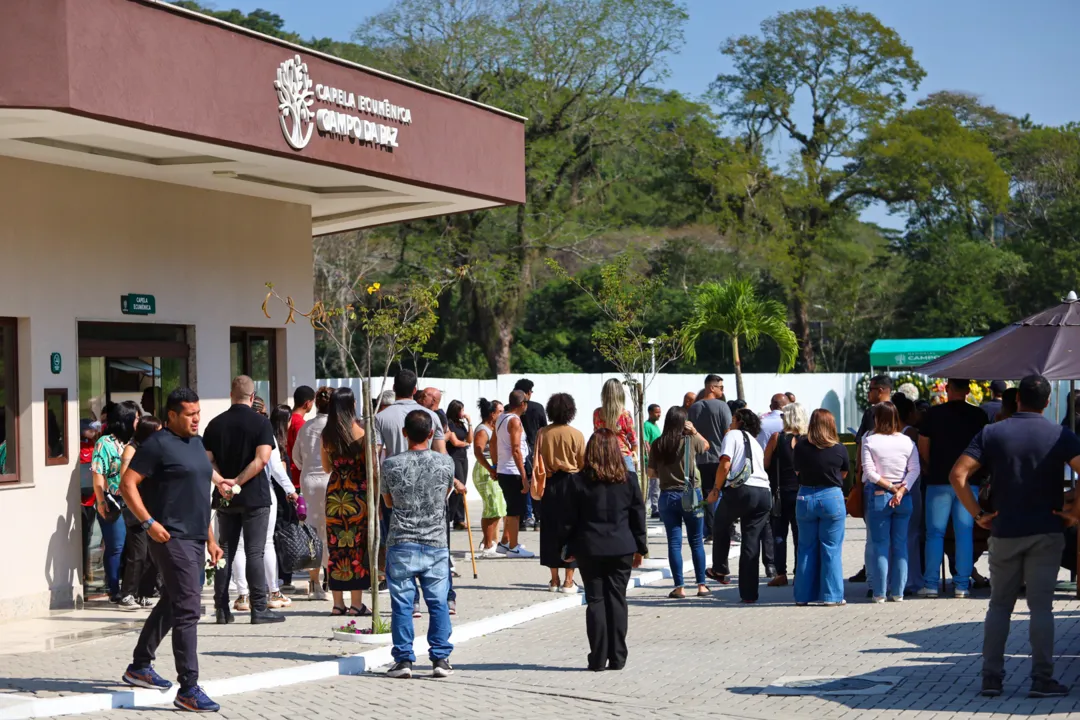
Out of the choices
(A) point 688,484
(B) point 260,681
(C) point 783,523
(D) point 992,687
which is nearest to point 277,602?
(B) point 260,681

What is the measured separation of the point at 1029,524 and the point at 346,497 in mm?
5309

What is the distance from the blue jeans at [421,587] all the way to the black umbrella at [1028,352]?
488cm

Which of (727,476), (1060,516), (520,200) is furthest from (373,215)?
(1060,516)

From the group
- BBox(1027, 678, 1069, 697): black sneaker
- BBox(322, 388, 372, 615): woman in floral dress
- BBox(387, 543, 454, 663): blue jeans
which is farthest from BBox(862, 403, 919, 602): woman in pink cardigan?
BBox(387, 543, 454, 663): blue jeans

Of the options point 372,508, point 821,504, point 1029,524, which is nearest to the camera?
point 1029,524

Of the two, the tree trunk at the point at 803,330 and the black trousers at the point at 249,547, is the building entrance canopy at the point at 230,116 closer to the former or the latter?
the black trousers at the point at 249,547

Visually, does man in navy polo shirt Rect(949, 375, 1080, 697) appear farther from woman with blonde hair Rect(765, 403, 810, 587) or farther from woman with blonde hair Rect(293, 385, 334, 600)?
woman with blonde hair Rect(293, 385, 334, 600)

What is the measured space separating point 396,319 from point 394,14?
30.0m

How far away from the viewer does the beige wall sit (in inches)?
467

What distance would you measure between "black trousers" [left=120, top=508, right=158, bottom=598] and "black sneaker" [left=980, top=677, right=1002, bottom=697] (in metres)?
7.01

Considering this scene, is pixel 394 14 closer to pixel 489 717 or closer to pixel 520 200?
pixel 520 200

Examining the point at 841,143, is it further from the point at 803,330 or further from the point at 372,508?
the point at 372,508

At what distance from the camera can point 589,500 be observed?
9.22 meters

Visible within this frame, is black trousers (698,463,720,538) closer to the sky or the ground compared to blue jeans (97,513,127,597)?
closer to the sky
